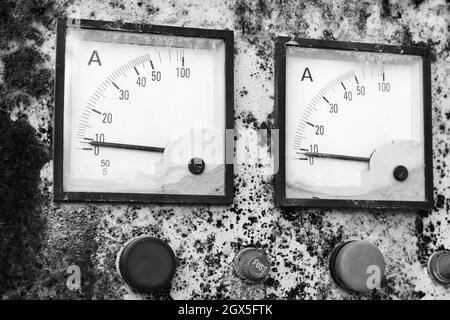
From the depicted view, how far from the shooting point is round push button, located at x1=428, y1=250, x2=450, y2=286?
5.28 ft

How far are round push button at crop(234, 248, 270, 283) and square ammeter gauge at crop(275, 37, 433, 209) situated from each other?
0.40 ft

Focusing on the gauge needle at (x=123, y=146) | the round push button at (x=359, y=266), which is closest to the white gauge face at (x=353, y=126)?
the round push button at (x=359, y=266)

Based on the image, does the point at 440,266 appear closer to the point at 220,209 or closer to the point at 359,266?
the point at 359,266

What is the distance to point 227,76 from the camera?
5.10ft

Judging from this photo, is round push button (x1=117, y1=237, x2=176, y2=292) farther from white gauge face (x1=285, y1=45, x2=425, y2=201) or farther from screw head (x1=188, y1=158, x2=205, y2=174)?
white gauge face (x1=285, y1=45, x2=425, y2=201)

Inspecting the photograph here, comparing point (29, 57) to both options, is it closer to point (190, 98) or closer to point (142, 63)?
point (142, 63)

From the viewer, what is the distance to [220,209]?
1.54 metres

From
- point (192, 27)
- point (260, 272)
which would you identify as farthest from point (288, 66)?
point (260, 272)

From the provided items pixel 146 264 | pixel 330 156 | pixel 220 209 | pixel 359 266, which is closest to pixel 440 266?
pixel 359 266

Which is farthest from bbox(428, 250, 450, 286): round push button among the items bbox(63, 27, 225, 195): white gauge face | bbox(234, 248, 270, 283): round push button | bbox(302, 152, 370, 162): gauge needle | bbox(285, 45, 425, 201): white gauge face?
bbox(63, 27, 225, 195): white gauge face

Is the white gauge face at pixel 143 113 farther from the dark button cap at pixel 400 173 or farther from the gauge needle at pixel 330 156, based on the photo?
the dark button cap at pixel 400 173

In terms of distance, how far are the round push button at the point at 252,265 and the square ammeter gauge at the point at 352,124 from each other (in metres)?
0.12

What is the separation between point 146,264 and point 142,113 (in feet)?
0.97

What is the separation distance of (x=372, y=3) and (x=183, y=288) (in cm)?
72
